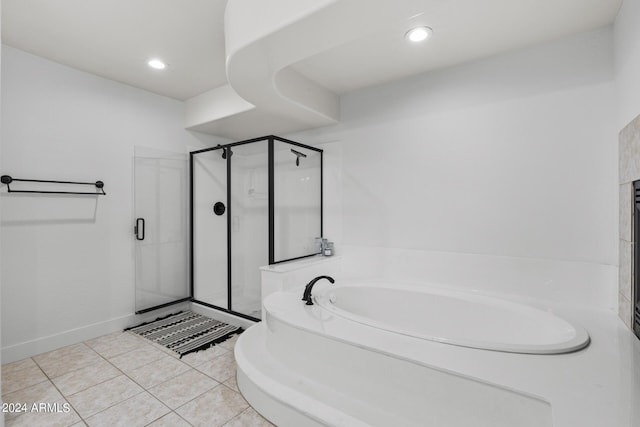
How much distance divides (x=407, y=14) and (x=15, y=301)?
335cm

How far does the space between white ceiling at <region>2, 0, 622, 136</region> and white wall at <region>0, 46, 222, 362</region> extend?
238 millimetres

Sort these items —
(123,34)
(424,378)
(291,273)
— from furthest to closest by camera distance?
(291,273)
(123,34)
(424,378)

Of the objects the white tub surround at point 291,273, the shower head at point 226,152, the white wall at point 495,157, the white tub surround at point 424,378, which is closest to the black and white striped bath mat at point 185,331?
the white tub surround at point 291,273

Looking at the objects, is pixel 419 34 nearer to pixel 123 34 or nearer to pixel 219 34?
pixel 219 34

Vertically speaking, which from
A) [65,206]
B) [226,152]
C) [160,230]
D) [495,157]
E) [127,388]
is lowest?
[127,388]

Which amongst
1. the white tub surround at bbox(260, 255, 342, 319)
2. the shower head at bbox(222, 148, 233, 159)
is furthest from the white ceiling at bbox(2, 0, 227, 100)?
the white tub surround at bbox(260, 255, 342, 319)

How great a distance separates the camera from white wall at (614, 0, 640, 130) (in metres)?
1.55

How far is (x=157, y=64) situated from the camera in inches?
104

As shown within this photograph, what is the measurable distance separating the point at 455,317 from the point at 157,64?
316cm

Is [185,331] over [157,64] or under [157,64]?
under

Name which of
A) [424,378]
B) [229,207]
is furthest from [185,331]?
[424,378]

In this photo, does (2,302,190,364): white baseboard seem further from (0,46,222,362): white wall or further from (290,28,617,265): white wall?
(290,28,617,265): white wall

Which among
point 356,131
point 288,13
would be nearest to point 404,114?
point 356,131

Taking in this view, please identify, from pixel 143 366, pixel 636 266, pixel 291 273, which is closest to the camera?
pixel 636 266
